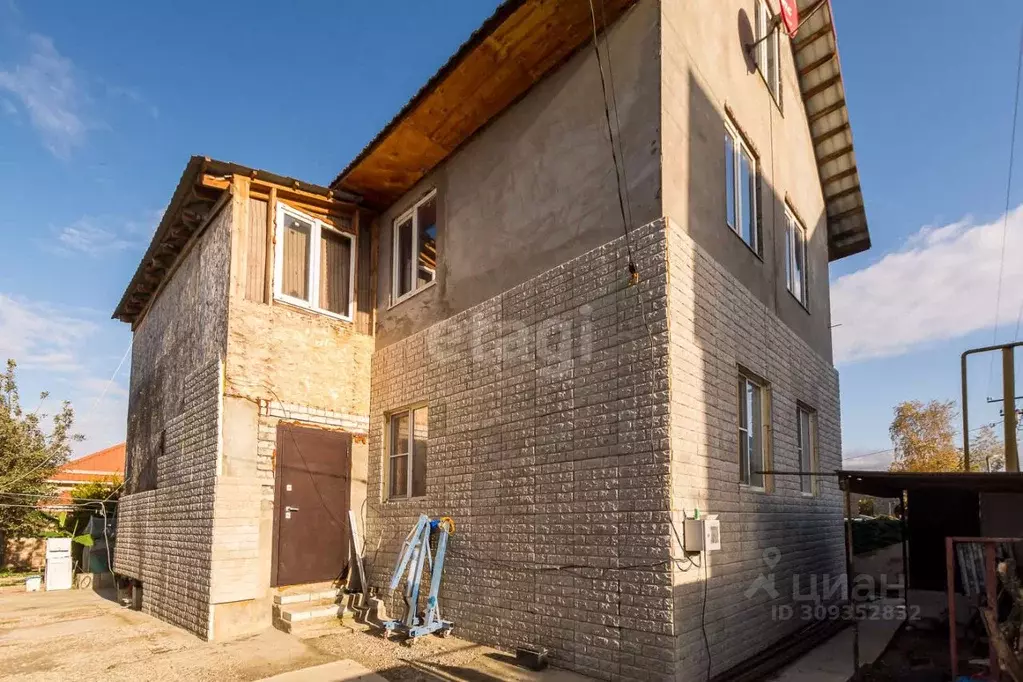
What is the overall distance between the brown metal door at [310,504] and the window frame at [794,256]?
6882 mm

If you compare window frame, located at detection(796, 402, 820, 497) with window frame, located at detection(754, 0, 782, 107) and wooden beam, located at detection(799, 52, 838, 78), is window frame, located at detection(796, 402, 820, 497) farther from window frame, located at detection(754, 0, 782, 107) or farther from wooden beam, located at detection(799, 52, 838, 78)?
wooden beam, located at detection(799, 52, 838, 78)

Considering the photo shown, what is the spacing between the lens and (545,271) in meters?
7.32

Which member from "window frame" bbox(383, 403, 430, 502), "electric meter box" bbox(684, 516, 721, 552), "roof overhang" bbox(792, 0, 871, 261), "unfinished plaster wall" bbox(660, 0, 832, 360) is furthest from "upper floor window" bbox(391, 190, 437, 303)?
"roof overhang" bbox(792, 0, 871, 261)

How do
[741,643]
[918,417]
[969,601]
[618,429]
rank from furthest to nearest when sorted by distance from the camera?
[918,417], [969,601], [741,643], [618,429]

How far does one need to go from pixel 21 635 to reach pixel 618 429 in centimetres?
817

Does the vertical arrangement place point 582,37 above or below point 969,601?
above

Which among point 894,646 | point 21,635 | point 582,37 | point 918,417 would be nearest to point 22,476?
point 21,635

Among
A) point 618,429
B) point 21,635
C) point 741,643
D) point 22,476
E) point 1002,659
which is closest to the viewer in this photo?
point 1002,659

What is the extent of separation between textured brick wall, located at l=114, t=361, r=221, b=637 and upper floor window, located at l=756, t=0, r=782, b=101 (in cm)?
852

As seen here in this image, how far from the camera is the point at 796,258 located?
10648mm

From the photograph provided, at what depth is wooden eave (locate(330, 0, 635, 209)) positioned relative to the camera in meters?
7.02

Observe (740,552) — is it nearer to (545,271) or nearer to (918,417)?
(545,271)

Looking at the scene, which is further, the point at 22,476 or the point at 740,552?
the point at 22,476

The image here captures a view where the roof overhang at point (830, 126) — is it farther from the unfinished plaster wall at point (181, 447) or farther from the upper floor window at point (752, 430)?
the unfinished plaster wall at point (181, 447)
